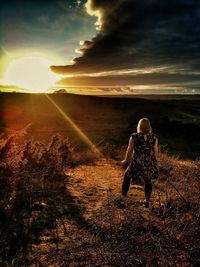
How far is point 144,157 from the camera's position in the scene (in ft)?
21.0

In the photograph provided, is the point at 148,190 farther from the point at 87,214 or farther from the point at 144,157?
the point at 87,214

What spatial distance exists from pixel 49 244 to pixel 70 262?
0.75 m

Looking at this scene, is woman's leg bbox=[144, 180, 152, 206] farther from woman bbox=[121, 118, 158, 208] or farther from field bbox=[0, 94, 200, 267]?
field bbox=[0, 94, 200, 267]

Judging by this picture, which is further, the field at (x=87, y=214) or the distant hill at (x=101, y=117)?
the distant hill at (x=101, y=117)

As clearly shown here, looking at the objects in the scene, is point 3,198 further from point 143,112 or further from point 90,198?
point 143,112

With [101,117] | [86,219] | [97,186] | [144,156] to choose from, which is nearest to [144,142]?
[144,156]

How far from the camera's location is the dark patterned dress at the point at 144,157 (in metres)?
6.38

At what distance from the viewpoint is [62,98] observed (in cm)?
7262

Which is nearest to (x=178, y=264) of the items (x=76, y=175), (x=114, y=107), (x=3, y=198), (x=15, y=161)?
(x=3, y=198)

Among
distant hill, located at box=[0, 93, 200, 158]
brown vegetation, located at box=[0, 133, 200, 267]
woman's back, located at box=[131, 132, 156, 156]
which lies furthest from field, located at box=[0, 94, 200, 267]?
distant hill, located at box=[0, 93, 200, 158]

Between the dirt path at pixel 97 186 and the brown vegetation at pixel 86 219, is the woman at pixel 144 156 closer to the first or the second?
the brown vegetation at pixel 86 219

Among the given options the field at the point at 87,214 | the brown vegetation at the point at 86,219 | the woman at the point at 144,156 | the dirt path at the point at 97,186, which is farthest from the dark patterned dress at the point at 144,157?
the dirt path at the point at 97,186

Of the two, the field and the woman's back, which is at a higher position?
the woman's back

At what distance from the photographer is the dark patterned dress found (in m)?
6.38
